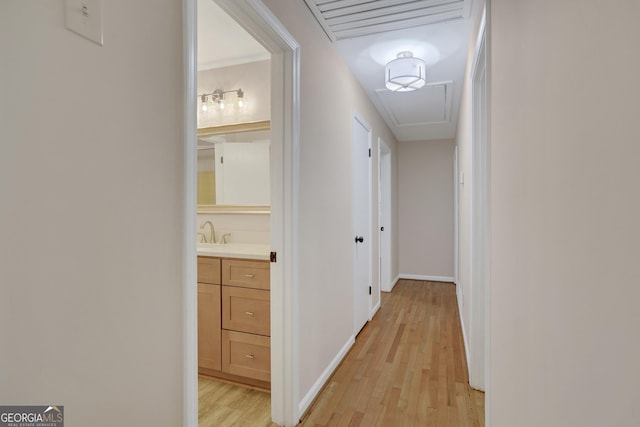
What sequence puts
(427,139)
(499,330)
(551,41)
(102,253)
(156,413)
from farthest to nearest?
(427,139) → (499,330) → (156,413) → (102,253) → (551,41)

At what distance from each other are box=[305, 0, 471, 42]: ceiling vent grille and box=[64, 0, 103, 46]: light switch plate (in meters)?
1.47

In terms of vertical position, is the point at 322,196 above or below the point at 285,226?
above

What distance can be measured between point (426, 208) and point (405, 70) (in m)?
3.48

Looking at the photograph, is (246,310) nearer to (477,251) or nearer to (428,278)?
(477,251)

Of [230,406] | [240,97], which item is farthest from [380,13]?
[230,406]

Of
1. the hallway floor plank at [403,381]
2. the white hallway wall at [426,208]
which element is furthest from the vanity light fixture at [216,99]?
the white hallway wall at [426,208]

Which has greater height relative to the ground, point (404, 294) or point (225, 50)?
point (225, 50)

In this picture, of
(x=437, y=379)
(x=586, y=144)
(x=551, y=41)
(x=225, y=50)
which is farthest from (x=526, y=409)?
(x=225, y=50)

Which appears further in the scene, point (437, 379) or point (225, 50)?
point (225, 50)

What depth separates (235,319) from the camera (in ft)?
7.18

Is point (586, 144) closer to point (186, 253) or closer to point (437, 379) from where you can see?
point (186, 253)

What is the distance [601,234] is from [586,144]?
6.1 inches

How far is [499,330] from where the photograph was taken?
1.25 m

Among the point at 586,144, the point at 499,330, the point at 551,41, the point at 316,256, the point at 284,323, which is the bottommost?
the point at 284,323
